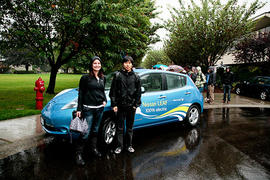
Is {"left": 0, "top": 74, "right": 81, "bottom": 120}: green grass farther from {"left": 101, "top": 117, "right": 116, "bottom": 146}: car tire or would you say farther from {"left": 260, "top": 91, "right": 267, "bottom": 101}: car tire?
{"left": 260, "top": 91, "right": 267, "bottom": 101}: car tire

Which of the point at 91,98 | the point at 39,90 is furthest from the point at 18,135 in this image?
the point at 39,90

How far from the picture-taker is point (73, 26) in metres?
10.9

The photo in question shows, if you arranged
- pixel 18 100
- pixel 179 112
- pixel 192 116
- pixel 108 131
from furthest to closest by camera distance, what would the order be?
pixel 18 100, pixel 192 116, pixel 179 112, pixel 108 131

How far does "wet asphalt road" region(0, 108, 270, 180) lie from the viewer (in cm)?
321

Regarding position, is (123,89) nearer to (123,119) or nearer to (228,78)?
(123,119)

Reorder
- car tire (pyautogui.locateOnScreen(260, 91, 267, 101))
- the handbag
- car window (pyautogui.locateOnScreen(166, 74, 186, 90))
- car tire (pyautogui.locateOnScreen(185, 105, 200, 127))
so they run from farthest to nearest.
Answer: car tire (pyautogui.locateOnScreen(260, 91, 267, 101))
car tire (pyautogui.locateOnScreen(185, 105, 200, 127))
car window (pyautogui.locateOnScreen(166, 74, 186, 90))
the handbag

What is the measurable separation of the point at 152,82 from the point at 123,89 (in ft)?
4.76

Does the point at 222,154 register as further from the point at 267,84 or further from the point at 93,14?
the point at 267,84

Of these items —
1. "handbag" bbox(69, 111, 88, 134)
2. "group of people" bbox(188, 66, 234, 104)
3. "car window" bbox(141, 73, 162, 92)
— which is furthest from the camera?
"group of people" bbox(188, 66, 234, 104)

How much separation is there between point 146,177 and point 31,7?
409 inches

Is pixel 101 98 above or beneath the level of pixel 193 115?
above

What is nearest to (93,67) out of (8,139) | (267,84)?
(8,139)

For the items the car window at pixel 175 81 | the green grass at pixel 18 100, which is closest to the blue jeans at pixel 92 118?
the car window at pixel 175 81

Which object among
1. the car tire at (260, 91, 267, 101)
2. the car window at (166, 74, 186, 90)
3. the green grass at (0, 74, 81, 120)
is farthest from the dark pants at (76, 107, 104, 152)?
the car tire at (260, 91, 267, 101)
